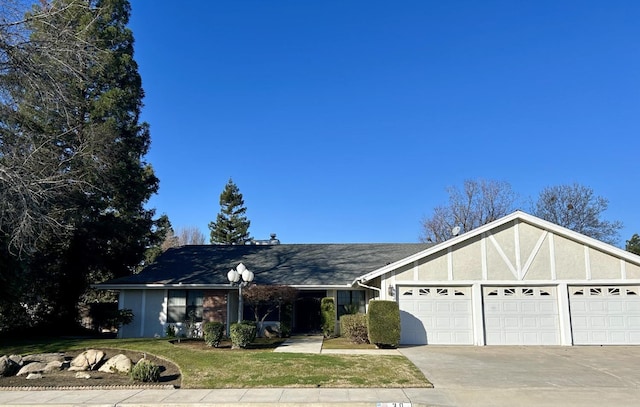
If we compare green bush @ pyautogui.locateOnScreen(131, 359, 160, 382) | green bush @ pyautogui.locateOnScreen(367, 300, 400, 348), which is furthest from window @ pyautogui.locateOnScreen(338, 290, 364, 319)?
green bush @ pyautogui.locateOnScreen(131, 359, 160, 382)

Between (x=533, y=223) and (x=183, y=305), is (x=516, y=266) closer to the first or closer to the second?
(x=533, y=223)

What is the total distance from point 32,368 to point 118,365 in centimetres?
221

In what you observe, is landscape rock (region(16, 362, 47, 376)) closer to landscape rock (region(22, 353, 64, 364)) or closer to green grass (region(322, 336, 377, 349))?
landscape rock (region(22, 353, 64, 364))

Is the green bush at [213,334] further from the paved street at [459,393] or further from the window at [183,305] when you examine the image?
the paved street at [459,393]

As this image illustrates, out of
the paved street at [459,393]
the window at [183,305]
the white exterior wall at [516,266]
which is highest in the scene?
the white exterior wall at [516,266]

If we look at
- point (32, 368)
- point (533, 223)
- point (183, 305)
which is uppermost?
point (533, 223)

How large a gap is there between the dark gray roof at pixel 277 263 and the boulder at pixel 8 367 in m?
7.44

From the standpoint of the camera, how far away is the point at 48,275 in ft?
71.5

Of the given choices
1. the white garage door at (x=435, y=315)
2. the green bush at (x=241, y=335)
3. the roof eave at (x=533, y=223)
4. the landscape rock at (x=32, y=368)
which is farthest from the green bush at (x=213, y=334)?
the white garage door at (x=435, y=315)

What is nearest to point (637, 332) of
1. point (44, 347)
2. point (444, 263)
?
point (444, 263)

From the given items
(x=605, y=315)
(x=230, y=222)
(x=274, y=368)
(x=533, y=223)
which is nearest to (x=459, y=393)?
(x=274, y=368)

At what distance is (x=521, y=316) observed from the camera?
1633 centimetres

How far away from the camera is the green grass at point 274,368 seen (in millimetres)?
10062

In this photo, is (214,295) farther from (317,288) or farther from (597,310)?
(597,310)
